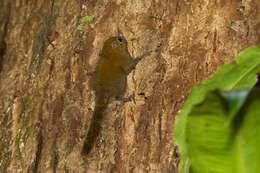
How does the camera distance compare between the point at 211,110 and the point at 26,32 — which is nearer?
the point at 211,110

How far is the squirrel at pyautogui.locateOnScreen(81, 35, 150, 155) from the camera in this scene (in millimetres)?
1547

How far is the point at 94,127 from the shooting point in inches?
61.0

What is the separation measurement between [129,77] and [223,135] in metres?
0.83

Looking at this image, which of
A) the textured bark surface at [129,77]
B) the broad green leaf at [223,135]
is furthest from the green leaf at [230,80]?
the textured bark surface at [129,77]

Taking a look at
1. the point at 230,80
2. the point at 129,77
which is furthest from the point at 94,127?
the point at 230,80

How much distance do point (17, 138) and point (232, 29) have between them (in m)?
0.80

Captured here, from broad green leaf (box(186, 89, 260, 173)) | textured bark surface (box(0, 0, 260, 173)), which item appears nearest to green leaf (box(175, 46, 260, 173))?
broad green leaf (box(186, 89, 260, 173))

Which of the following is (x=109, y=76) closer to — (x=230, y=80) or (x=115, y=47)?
(x=115, y=47)

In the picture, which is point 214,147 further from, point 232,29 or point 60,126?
point 60,126

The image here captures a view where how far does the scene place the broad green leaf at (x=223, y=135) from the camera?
0.72 meters

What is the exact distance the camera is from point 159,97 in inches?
58.2

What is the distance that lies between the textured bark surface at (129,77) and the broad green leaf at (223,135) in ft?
2.03

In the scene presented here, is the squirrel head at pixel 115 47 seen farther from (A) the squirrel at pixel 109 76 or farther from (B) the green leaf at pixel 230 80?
(B) the green leaf at pixel 230 80

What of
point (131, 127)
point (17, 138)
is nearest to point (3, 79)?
point (17, 138)
